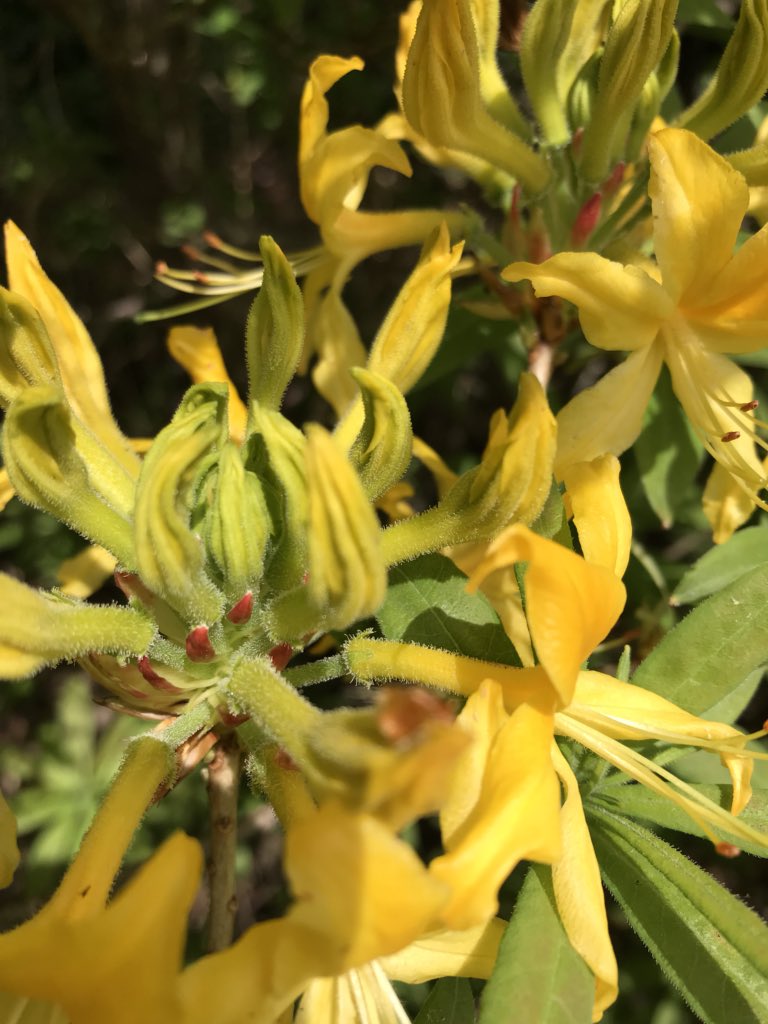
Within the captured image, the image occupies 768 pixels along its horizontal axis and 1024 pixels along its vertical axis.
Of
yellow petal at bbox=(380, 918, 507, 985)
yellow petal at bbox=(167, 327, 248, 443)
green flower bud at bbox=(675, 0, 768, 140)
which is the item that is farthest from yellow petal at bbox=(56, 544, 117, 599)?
green flower bud at bbox=(675, 0, 768, 140)

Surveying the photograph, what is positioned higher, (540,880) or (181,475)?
(181,475)

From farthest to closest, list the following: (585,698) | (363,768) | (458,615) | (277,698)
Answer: (458,615)
(585,698)
(277,698)
(363,768)

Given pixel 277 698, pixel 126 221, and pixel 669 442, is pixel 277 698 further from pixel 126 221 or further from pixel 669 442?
pixel 126 221

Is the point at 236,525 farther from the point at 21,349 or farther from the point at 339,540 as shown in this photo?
the point at 21,349

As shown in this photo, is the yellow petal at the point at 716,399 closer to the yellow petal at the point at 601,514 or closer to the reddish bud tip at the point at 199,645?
the yellow petal at the point at 601,514

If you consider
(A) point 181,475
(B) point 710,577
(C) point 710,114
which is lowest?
(B) point 710,577

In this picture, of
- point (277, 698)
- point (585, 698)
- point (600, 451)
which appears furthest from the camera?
point (600, 451)

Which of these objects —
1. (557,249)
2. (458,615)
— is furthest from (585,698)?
(557,249)
